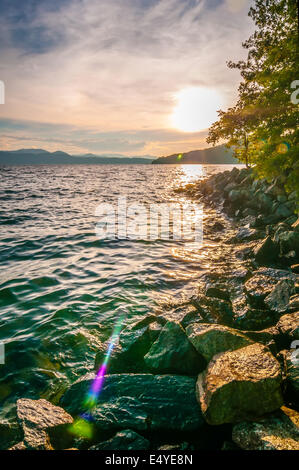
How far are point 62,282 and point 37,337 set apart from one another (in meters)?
3.02

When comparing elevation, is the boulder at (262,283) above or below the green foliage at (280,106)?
below

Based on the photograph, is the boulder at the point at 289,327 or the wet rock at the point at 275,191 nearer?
the boulder at the point at 289,327

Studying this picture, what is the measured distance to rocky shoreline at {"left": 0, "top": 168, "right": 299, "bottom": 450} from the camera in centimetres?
320

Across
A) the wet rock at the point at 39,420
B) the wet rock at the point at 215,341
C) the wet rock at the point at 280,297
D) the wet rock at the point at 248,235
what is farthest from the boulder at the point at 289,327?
the wet rock at the point at 248,235

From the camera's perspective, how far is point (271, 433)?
9.60ft

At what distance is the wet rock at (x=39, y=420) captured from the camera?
3.25 metres

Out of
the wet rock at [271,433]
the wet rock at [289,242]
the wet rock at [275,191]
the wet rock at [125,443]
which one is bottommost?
the wet rock at [125,443]

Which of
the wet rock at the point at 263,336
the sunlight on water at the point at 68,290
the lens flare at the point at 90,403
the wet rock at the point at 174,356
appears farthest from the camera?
the sunlight on water at the point at 68,290

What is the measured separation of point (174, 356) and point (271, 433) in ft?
6.12

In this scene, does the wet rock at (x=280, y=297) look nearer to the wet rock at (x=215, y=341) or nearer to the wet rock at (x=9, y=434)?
the wet rock at (x=215, y=341)

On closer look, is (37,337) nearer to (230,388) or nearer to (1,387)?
(1,387)

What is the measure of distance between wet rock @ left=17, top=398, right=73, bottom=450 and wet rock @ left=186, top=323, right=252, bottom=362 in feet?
7.66

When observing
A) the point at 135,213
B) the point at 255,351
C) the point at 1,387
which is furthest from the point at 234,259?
the point at 135,213

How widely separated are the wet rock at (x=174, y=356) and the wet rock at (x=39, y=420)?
1.62 m
